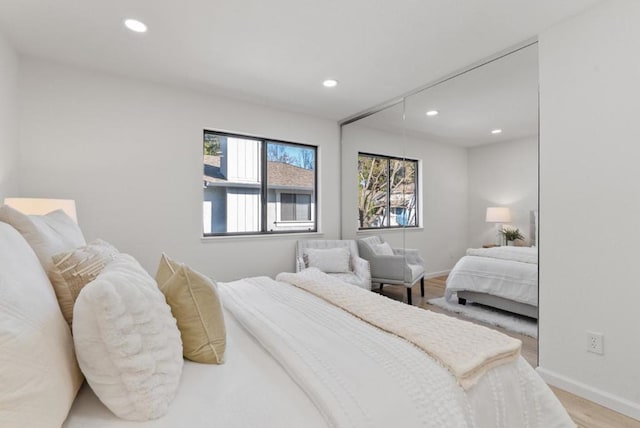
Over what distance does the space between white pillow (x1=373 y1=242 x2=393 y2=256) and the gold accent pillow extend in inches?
108

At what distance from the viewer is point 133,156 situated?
2.96 metres

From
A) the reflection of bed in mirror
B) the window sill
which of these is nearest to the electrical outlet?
the reflection of bed in mirror

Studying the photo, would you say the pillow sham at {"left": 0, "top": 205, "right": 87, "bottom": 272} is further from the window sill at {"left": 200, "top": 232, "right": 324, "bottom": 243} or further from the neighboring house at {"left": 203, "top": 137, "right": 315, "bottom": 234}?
the neighboring house at {"left": 203, "top": 137, "right": 315, "bottom": 234}

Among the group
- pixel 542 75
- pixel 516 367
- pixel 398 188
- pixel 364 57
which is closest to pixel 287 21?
pixel 364 57

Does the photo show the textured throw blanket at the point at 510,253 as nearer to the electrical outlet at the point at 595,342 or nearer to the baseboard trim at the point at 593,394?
the electrical outlet at the point at 595,342

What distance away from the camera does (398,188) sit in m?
3.50

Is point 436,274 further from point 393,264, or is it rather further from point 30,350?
point 30,350

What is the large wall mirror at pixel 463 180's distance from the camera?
2.39 metres

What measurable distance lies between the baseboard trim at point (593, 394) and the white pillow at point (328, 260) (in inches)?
79.1

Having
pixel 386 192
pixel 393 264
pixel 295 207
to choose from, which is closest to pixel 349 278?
pixel 393 264

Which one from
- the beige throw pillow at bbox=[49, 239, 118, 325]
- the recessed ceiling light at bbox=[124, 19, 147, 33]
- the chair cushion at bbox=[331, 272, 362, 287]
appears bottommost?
the chair cushion at bbox=[331, 272, 362, 287]

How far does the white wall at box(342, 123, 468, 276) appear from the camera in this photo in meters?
2.88

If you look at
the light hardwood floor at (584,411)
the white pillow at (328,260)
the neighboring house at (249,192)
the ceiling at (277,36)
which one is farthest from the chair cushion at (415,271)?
the ceiling at (277,36)

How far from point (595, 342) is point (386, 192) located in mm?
2201
